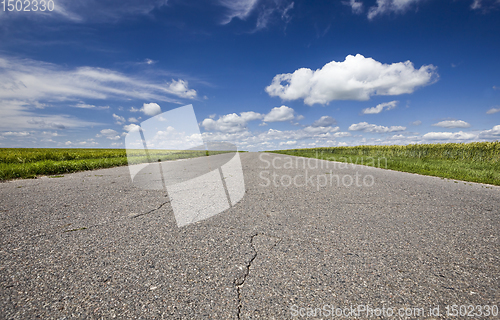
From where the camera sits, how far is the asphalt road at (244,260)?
1.84m

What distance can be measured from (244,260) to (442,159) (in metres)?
25.3

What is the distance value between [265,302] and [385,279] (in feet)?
4.11

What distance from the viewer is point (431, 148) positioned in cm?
2361

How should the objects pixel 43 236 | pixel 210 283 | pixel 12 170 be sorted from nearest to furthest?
pixel 210 283
pixel 43 236
pixel 12 170

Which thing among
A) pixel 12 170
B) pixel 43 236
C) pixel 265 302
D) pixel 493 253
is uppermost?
pixel 12 170

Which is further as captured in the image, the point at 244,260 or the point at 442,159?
the point at 442,159

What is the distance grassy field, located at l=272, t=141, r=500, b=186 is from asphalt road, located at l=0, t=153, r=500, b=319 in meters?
7.20

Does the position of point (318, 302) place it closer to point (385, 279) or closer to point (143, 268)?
point (385, 279)

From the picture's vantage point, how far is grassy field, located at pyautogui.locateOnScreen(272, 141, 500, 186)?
32.9 ft

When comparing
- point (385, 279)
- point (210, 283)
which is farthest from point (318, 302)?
point (210, 283)

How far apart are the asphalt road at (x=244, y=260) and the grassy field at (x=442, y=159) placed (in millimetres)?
7201

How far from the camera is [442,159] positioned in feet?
65.7

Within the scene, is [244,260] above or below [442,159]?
above

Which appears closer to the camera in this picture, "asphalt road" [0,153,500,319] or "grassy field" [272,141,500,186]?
"asphalt road" [0,153,500,319]
